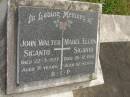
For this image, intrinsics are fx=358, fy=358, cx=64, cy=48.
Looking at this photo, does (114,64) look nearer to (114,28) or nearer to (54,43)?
(114,28)

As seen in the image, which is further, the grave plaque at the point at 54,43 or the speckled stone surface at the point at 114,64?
the speckled stone surface at the point at 114,64

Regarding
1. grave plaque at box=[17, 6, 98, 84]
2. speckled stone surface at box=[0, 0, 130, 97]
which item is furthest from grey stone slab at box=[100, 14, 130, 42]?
grave plaque at box=[17, 6, 98, 84]

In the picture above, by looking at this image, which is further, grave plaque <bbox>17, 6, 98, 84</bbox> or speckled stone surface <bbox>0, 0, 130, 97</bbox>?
speckled stone surface <bbox>0, 0, 130, 97</bbox>

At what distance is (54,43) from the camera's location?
347 cm

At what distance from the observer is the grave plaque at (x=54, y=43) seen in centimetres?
322

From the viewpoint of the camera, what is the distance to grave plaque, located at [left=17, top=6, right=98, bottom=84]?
322 cm

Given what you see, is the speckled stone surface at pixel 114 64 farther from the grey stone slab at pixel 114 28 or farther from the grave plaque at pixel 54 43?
the grave plaque at pixel 54 43

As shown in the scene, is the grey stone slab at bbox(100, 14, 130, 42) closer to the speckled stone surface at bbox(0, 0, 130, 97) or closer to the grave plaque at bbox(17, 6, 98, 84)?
the speckled stone surface at bbox(0, 0, 130, 97)

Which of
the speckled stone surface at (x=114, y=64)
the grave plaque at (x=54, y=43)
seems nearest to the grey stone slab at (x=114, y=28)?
the speckled stone surface at (x=114, y=64)

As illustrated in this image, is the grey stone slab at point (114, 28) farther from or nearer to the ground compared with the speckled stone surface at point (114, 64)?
farther from the ground

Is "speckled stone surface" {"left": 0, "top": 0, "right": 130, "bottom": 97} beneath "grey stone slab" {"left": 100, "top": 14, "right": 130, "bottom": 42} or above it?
beneath

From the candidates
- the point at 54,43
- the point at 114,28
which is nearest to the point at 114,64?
the point at 114,28

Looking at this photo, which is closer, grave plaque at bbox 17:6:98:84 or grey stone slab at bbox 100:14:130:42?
grave plaque at bbox 17:6:98:84

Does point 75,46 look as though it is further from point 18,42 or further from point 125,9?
point 125,9
